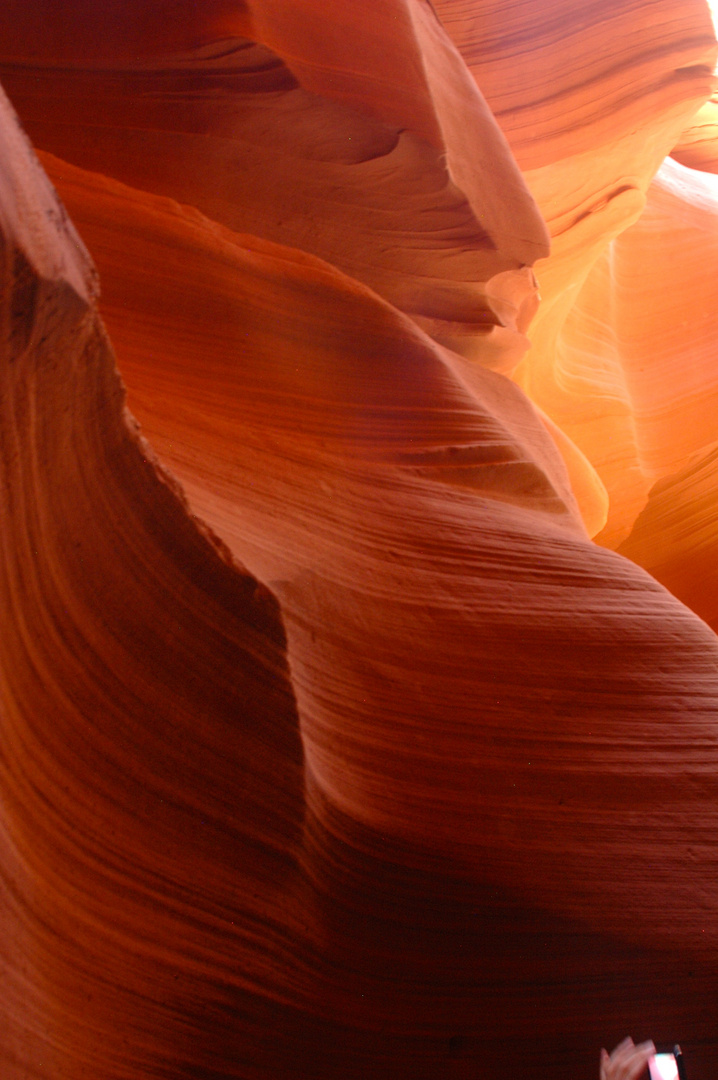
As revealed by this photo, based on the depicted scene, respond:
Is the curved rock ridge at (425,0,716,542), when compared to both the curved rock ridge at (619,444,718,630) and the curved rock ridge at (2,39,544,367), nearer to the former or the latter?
the curved rock ridge at (2,39,544,367)

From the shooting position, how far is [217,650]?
1.46m

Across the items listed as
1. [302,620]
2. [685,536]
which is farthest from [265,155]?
[685,536]

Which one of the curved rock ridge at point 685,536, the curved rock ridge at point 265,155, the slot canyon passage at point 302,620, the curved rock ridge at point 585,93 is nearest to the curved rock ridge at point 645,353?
the curved rock ridge at point 685,536

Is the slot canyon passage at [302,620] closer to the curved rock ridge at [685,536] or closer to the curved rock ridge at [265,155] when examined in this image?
A: the curved rock ridge at [265,155]

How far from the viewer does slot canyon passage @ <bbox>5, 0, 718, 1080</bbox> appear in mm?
1260

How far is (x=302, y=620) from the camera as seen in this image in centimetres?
169

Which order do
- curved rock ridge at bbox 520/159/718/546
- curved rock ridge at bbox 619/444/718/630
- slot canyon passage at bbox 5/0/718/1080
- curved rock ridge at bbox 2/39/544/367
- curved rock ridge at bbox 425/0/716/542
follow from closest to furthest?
slot canyon passage at bbox 5/0/718/1080 < curved rock ridge at bbox 2/39/544/367 < curved rock ridge at bbox 425/0/716/542 < curved rock ridge at bbox 520/159/718/546 < curved rock ridge at bbox 619/444/718/630

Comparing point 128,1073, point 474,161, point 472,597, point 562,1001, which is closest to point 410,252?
point 474,161

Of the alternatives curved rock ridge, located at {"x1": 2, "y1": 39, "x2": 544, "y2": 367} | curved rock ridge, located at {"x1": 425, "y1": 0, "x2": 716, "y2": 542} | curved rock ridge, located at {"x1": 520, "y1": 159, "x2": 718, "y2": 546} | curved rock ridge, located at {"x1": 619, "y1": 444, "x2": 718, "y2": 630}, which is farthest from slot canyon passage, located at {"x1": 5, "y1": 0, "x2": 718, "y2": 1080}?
curved rock ridge, located at {"x1": 619, "y1": 444, "x2": 718, "y2": 630}

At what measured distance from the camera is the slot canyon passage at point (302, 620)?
4.13 feet

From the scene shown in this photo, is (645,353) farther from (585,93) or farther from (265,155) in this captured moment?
(265,155)

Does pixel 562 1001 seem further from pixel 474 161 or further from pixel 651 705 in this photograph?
pixel 474 161

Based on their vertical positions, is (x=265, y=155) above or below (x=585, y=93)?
below

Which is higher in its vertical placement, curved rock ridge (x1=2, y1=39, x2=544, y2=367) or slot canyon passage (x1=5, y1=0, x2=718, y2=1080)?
curved rock ridge (x1=2, y1=39, x2=544, y2=367)
